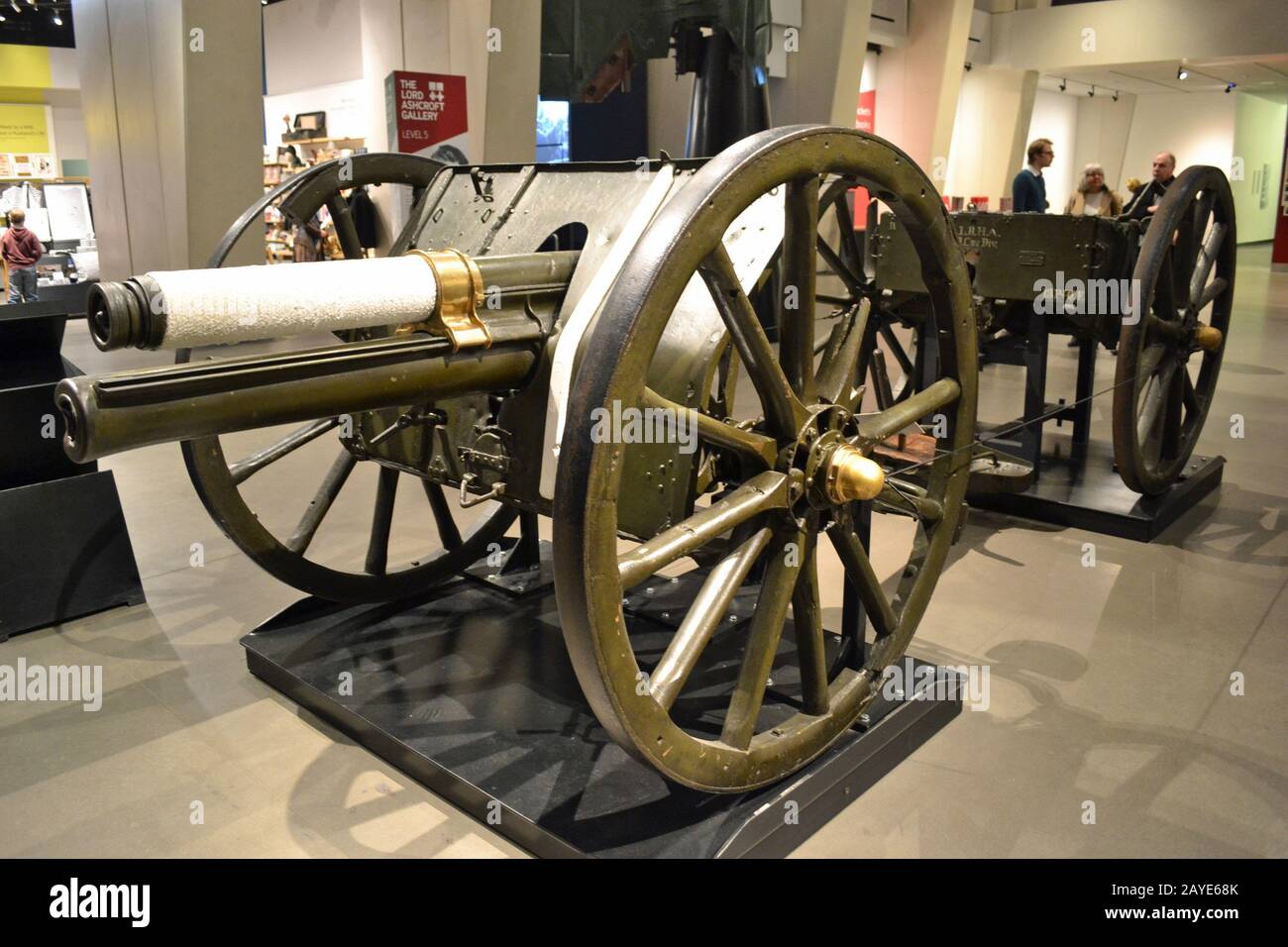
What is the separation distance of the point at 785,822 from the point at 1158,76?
14745 mm

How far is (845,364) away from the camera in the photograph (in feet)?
8.60

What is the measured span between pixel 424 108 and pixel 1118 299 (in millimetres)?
4802

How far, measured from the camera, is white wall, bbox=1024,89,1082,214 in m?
15.9

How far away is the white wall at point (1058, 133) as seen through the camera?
52.3 feet

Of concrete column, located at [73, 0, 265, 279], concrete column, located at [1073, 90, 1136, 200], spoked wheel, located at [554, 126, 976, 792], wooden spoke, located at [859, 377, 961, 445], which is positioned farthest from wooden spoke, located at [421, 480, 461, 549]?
concrete column, located at [1073, 90, 1136, 200]

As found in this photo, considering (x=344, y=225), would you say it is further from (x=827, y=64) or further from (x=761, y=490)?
(x=827, y=64)

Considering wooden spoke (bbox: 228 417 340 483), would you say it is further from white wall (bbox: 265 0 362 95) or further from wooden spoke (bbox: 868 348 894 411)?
white wall (bbox: 265 0 362 95)

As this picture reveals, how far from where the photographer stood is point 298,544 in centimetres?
328

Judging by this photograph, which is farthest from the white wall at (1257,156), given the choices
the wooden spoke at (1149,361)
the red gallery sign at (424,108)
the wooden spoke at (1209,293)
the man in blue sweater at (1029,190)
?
the wooden spoke at (1149,361)

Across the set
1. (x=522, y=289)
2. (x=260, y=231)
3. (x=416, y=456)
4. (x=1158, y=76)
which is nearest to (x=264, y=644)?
(x=416, y=456)

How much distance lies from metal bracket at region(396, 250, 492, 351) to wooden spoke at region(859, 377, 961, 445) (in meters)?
0.88

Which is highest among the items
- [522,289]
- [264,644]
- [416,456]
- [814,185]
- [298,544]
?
Result: [814,185]

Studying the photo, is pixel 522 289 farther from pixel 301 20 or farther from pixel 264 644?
pixel 301 20

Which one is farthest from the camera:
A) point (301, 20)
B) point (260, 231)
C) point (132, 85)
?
point (301, 20)
